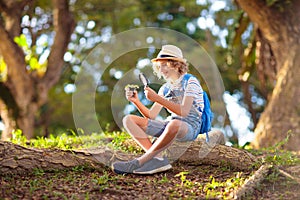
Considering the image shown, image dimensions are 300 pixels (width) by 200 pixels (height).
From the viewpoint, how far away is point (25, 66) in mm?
10273

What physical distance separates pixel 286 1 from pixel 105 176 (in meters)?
4.73

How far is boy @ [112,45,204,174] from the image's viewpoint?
14.2 feet

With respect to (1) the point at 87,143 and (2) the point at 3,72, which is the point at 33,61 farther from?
(1) the point at 87,143

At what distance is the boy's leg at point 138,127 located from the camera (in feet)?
14.8

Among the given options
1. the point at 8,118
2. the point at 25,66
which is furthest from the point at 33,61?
the point at 8,118

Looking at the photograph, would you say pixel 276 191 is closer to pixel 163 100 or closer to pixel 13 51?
pixel 163 100

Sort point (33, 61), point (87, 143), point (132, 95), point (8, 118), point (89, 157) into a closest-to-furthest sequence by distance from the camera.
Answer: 1. point (132, 95)
2. point (89, 157)
3. point (87, 143)
4. point (8, 118)
5. point (33, 61)

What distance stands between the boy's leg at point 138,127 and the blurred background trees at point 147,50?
3.35 m

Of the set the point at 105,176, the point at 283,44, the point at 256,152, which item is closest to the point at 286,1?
the point at 283,44

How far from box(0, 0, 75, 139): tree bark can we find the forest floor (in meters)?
6.16

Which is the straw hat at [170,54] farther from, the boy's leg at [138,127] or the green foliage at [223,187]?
the green foliage at [223,187]

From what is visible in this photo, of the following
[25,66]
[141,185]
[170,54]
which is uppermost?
[170,54]

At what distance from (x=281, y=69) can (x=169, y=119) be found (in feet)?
12.4

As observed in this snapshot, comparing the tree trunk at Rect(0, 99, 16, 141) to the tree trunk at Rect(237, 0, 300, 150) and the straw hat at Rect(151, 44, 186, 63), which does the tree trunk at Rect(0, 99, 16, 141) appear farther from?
the straw hat at Rect(151, 44, 186, 63)
